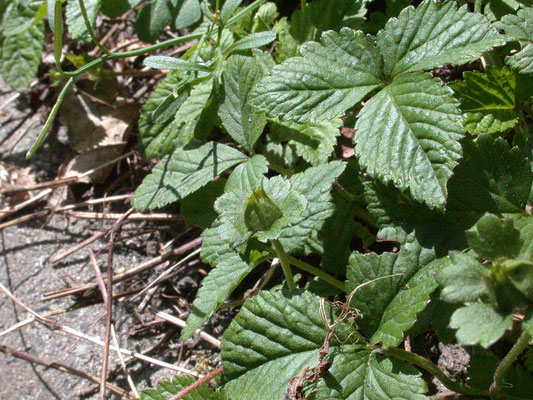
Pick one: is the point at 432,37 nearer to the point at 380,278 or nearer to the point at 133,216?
the point at 380,278

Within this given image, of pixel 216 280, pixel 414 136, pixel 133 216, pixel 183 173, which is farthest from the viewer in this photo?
pixel 133 216

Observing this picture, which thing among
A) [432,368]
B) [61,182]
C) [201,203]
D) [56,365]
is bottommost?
[56,365]

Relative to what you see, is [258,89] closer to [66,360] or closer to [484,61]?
[484,61]

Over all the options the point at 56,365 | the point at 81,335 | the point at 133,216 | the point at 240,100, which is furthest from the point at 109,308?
the point at 240,100

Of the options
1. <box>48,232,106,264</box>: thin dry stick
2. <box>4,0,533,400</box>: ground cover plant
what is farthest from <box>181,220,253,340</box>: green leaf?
<box>48,232,106,264</box>: thin dry stick

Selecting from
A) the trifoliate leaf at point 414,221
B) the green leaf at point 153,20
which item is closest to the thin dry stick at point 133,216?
the green leaf at point 153,20

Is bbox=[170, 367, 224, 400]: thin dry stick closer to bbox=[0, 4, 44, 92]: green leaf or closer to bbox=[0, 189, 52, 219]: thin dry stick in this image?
bbox=[0, 189, 52, 219]: thin dry stick

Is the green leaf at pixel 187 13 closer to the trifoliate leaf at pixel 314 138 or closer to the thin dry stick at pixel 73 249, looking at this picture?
the trifoliate leaf at pixel 314 138
